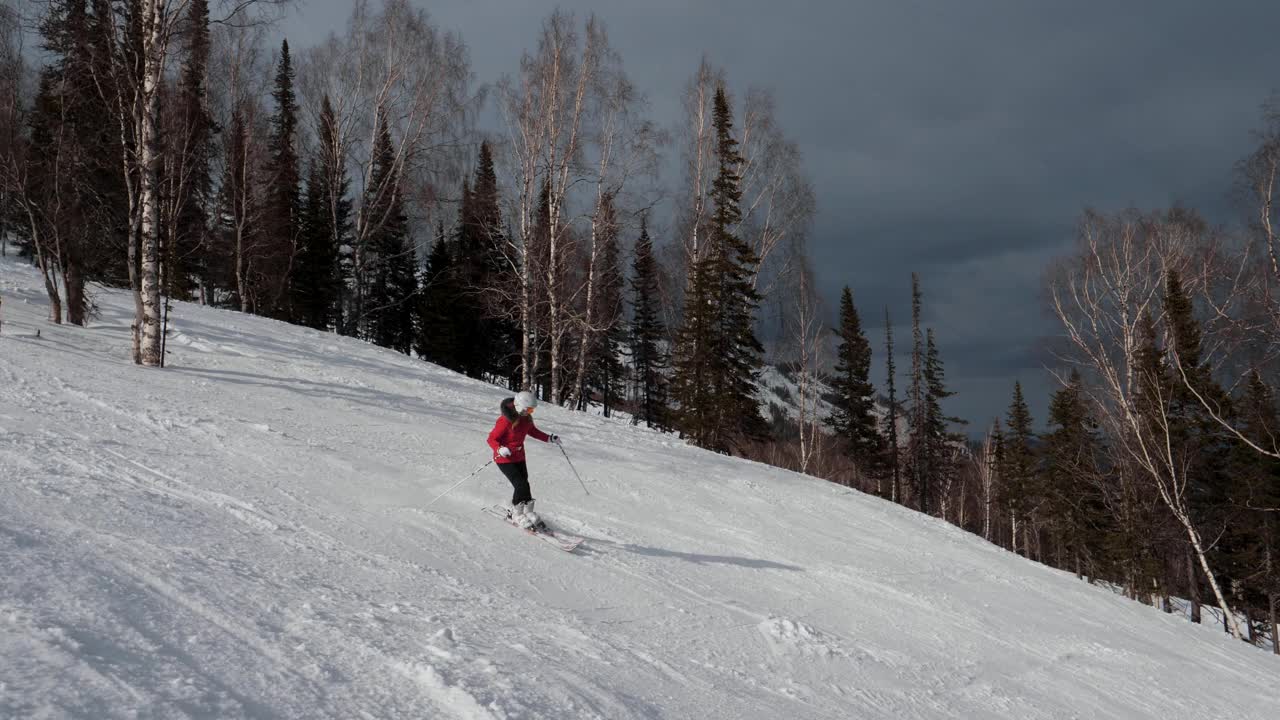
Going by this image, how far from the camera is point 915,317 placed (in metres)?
44.9

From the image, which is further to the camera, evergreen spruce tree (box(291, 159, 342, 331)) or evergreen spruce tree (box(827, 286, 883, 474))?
evergreen spruce tree (box(827, 286, 883, 474))

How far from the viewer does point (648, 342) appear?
160ft

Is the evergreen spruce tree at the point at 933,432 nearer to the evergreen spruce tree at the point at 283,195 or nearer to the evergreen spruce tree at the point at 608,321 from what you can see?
the evergreen spruce tree at the point at 608,321

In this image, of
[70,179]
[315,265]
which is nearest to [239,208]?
[315,265]

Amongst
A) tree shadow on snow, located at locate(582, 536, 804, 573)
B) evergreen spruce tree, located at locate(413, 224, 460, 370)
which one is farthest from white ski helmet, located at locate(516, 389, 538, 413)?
evergreen spruce tree, located at locate(413, 224, 460, 370)

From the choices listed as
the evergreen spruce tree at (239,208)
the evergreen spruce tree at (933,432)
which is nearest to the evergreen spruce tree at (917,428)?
the evergreen spruce tree at (933,432)

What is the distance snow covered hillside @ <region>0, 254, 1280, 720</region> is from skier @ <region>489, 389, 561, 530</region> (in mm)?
314

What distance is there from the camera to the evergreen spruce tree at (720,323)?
2531cm

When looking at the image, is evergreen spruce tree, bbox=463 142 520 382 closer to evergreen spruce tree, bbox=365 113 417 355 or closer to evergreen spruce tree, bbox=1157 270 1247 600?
evergreen spruce tree, bbox=365 113 417 355

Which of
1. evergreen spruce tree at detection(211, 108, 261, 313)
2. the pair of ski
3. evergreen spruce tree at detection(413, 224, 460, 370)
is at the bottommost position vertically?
the pair of ski

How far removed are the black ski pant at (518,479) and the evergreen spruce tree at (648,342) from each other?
34282 millimetres

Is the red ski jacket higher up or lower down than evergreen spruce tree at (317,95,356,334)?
lower down

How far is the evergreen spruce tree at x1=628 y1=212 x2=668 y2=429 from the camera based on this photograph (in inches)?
1709

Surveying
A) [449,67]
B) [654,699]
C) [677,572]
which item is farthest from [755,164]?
[654,699]
